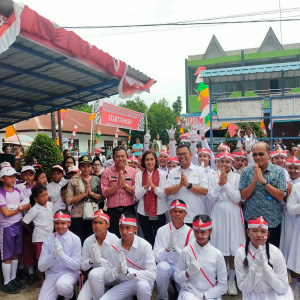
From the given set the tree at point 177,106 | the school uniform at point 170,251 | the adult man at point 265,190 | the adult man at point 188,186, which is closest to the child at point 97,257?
the school uniform at point 170,251

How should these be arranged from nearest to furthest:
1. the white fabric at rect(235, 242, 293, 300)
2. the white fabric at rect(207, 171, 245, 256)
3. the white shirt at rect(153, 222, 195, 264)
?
the white fabric at rect(235, 242, 293, 300) < the white shirt at rect(153, 222, 195, 264) < the white fabric at rect(207, 171, 245, 256)

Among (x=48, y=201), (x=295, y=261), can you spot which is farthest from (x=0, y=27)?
(x=295, y=261)

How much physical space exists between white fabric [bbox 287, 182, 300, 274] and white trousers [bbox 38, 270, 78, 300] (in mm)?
2711

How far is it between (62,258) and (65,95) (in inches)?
195

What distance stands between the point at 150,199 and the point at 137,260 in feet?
3.34

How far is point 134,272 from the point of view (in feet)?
12.5

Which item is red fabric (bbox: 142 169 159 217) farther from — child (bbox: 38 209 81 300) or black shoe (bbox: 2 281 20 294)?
black shoe (bbox: 2 281 20 294)

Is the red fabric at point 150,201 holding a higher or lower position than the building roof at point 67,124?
lower

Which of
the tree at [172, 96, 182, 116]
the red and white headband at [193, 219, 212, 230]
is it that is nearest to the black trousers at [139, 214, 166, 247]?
the red and white headband at [193, 219, 212, 230]

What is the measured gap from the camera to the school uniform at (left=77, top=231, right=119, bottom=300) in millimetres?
3913

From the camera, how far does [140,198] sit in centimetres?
485

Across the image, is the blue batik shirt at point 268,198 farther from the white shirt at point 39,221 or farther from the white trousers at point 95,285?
the white shirt at point 39,221

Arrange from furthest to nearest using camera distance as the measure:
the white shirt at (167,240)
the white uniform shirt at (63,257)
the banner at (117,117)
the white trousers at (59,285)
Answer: the banner at (117,117)
the white shirt at (167,240)
the white uniform shirt at (63,257)
the white trousers at (59,285)

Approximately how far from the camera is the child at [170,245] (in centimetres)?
407
